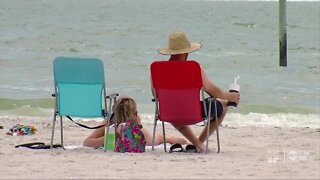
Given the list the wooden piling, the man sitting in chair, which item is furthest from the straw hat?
the wooden piling

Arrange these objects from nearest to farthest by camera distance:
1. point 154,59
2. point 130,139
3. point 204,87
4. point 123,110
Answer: point 204,87 < point 130,139 < point 123,110 < point 154,59

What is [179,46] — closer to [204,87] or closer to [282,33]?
[204,87]

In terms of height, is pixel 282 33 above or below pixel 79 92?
below

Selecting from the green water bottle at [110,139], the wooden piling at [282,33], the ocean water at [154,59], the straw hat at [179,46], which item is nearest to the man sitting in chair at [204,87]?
the straw hat at [179,46]

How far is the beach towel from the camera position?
683 centimetres

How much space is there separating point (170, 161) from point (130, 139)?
61 centimetres

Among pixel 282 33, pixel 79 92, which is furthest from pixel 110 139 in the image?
pixel 282 33

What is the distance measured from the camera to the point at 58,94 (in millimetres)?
6898

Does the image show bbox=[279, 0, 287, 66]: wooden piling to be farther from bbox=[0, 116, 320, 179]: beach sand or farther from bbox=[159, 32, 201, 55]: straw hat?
bbox=[159, 32, 201, 55]: straw hat

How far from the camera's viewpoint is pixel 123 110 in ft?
22.8

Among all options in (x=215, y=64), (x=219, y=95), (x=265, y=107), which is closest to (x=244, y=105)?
(x=265, y=107)

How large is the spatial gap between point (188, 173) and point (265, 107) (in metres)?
6.27

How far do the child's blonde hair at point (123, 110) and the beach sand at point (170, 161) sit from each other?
308 mm

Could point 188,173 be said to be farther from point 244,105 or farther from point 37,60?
point 37,60
